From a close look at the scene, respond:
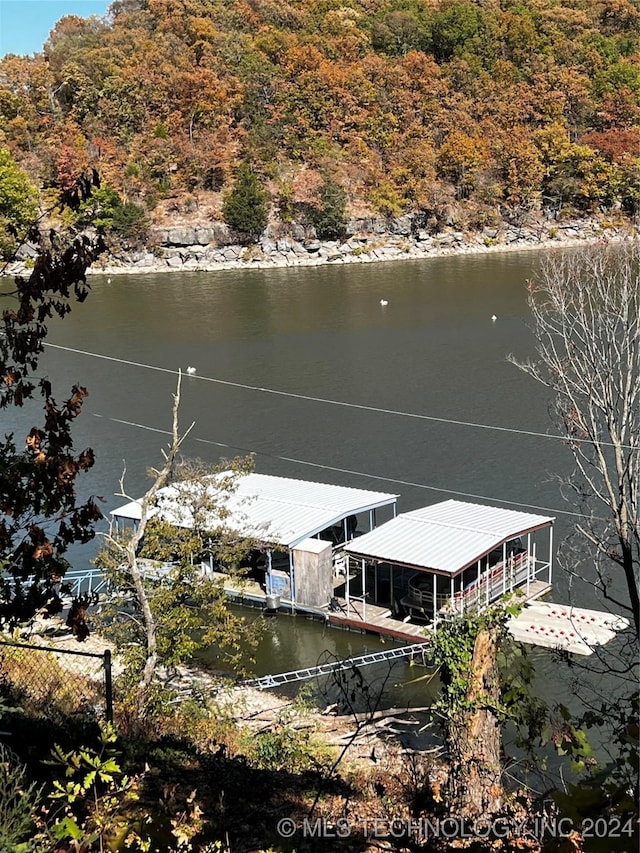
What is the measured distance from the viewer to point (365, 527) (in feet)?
40.6

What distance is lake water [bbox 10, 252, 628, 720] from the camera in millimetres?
12938

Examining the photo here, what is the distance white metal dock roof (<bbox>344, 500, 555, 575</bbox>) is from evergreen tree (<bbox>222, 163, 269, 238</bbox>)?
2968cm

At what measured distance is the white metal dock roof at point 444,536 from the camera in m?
9.64

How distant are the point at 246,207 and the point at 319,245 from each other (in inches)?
146

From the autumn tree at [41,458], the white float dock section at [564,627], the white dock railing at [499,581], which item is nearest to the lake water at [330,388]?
the white float dock section at [564,627]

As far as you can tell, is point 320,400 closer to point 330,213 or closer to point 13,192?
point 330,213

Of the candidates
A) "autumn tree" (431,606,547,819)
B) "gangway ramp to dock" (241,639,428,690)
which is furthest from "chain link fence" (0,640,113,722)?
"gangway ramp to dock" (241,639,428,690)

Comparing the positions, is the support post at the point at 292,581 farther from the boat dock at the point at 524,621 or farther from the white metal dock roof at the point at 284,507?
the white metal dock roof at the point at 284,507

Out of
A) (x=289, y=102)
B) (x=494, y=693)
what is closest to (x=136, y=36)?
(x=289, y=102)

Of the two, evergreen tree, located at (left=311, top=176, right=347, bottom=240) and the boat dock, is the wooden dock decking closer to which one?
the boat dock

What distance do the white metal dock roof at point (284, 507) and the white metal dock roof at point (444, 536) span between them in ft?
1.98

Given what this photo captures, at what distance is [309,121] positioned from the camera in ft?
146

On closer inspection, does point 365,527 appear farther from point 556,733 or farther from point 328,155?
point 328,155

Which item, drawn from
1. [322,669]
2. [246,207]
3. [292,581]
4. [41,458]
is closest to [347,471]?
[292,581]
